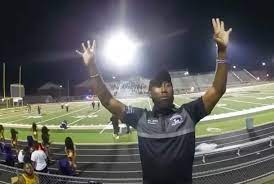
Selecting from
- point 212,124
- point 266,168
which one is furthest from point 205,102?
point 212,124

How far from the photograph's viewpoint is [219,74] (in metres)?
Answer: 3.69

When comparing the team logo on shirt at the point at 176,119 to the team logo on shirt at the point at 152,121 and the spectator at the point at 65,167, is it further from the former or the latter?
the spectator at the point at 65,167

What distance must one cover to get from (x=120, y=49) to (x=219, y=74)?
7603 cm

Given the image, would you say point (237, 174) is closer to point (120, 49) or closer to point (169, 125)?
point (169, 125)

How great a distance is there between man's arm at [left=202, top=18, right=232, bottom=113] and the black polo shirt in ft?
0.21

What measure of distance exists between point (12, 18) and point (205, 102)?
71.3m

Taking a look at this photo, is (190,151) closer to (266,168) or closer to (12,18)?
(266,168)

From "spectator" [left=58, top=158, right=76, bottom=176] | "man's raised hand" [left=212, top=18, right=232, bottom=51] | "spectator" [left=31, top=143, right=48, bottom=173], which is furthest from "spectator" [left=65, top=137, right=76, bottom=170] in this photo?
"man's raised hand" [left=212, top=18, right=232, bottom=51]

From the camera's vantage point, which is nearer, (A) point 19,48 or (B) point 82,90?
(A) point 19,48

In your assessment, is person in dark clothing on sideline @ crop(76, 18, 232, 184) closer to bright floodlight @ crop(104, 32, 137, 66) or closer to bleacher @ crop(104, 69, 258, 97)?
bleacher @ crop(104, 69, 258, 97)

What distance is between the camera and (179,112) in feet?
11.9

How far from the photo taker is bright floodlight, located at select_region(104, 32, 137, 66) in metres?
79.3

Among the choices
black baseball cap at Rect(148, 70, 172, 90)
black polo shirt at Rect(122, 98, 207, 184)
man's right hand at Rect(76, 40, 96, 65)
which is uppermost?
man's right hand at Rect(76, 40, 96, 65)

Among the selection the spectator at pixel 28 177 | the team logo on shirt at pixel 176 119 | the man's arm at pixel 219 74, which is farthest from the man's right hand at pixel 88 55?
the spectator at pixel 28 177
